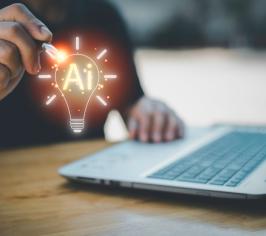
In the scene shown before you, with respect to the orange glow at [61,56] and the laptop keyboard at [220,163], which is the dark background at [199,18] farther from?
the orange glow at [61,56]

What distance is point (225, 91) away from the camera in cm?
376

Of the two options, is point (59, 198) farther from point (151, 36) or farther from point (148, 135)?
point (151, 36)

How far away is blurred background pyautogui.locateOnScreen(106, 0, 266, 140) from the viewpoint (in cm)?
327

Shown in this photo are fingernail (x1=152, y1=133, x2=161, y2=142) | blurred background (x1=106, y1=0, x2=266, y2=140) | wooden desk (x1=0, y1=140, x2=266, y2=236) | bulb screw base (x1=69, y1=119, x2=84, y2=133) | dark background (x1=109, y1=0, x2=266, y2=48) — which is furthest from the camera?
dark background (x1=109, y1=0, x2=266, y2=48)

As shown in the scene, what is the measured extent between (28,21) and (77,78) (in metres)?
0.10

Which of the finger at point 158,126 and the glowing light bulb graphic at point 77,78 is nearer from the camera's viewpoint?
the glowing light bulb graphic at point 77,78

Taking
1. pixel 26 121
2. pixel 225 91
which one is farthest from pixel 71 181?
pixel 225 91

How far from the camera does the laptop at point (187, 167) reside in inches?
21.1

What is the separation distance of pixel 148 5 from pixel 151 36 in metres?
0.43

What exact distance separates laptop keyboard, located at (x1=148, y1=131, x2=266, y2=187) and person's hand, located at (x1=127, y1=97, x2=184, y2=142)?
0.10m

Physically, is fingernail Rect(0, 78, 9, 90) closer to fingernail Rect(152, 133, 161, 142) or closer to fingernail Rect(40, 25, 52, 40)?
fingernail Rect(40, 25, 52, 40)

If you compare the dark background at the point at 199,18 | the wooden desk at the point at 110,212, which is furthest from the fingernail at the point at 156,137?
the dark background at the point at 199,18

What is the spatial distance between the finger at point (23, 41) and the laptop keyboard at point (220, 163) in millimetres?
190

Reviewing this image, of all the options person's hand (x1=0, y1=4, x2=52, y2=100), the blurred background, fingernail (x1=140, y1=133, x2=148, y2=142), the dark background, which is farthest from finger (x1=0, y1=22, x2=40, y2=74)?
the dark background
